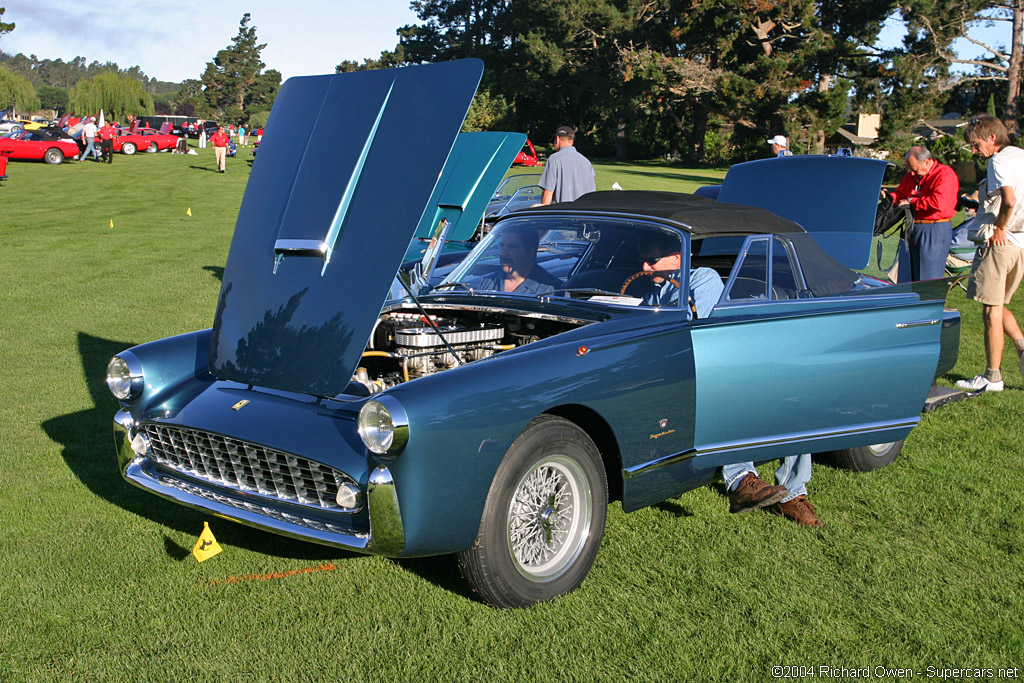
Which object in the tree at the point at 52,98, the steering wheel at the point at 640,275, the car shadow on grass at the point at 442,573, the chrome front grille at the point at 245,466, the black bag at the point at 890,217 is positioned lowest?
the car shadow on grass at the point at 442,573

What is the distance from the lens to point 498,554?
363cm

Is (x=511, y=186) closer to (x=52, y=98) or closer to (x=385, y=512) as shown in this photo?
(x=385, y=512)

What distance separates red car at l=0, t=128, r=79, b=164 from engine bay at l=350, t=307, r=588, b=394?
124ft

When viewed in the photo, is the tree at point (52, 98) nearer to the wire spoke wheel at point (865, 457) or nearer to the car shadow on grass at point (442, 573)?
the wire spoke wheel at point (865, 457)

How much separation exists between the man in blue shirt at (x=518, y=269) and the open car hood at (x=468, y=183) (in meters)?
1.95

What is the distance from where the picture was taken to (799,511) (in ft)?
15.7

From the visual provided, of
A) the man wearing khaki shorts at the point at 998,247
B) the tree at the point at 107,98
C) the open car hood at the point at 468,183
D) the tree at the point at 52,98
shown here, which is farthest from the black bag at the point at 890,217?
the tree at the point at 52,98

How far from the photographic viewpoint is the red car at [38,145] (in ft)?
A: 121

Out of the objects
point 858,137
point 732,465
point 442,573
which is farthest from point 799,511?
point 858,137

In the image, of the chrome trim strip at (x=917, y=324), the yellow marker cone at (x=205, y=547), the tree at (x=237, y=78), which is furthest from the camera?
the tree at (x=237, y=78)

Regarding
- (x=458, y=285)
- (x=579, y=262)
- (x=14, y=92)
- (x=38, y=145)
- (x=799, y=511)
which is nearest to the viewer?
(x=799, y=511)

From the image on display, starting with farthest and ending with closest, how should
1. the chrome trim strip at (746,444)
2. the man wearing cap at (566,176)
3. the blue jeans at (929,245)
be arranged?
the man wearing cap at (566,176), the blue jeans at (929,245), the chrome trim strip at (746,444)

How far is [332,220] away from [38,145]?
125ft

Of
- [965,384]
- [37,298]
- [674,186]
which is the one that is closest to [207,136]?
[674,186]
